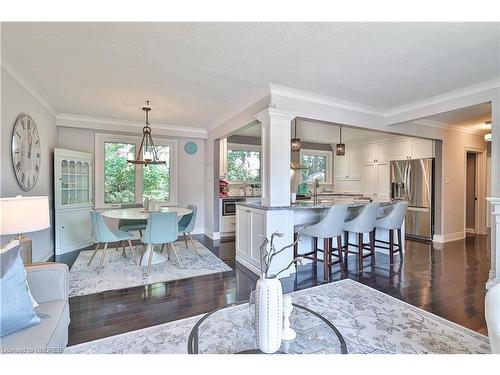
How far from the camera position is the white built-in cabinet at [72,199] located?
4.03 m

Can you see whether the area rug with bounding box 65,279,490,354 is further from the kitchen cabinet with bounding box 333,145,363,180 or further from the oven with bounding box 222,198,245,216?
the kitchen cabinet with bounding box 333,145,363,180

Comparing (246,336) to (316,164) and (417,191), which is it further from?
(316,164)

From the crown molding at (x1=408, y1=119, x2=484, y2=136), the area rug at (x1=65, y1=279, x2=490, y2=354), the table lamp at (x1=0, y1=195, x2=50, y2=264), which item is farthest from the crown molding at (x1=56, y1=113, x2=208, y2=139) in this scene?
the crown molding at (x1=408, y1=119, x2=484, y2=136)

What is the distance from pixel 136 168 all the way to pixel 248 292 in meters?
3.70

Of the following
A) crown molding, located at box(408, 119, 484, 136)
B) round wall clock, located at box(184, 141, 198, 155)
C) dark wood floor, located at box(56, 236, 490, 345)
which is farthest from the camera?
round wall clock, located at box(184, 141, 198, 155)

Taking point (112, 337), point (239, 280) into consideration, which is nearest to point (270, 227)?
point (239, 280)

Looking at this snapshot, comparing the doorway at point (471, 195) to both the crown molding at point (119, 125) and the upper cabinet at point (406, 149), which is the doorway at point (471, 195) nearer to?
the upper cabinet at point (406, 149)

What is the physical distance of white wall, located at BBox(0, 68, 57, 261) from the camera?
2516mm

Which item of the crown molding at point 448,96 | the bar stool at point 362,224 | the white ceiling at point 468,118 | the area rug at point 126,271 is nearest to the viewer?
the area rug at point 126,271

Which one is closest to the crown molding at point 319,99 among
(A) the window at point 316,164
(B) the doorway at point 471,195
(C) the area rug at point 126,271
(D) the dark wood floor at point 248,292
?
(D) the dark wood floor at point 248,292

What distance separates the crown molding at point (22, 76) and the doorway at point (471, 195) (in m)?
8.29

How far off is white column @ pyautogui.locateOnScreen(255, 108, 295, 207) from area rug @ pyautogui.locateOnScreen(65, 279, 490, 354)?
1318 mm

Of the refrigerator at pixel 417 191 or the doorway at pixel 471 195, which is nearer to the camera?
the refrigerator at pixel 417 191

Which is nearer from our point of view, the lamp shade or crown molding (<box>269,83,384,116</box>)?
the lamp shade
